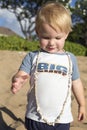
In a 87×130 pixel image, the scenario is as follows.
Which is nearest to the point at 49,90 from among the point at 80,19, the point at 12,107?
the point at 12,107

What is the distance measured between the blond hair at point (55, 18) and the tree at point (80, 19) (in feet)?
144

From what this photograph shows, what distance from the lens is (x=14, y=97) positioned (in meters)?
5.73

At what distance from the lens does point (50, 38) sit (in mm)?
2908

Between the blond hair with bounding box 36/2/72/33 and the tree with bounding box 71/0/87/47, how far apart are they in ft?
144

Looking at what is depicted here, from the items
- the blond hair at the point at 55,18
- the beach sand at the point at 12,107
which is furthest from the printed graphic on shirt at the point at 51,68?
the beach sand at the point at 12,107

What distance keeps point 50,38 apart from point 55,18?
16 centimetres

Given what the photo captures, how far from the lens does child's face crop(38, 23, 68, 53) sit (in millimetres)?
2881

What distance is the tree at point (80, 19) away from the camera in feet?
154

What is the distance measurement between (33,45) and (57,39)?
570 inches

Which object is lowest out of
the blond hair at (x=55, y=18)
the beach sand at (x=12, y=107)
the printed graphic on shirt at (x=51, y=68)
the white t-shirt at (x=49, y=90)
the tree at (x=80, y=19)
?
the tree at (x=80, y=19)

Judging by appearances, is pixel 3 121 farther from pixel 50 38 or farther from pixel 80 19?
pixel 80 19

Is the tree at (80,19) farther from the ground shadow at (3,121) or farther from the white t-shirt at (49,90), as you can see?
the white t-shirt at (49,90)

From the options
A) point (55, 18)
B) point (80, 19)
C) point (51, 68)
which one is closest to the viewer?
point (55, 18)

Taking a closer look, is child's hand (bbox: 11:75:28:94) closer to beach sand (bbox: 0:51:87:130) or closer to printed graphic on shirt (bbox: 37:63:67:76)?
printed graphic on shirt (bbox: 37:63:67:76)
